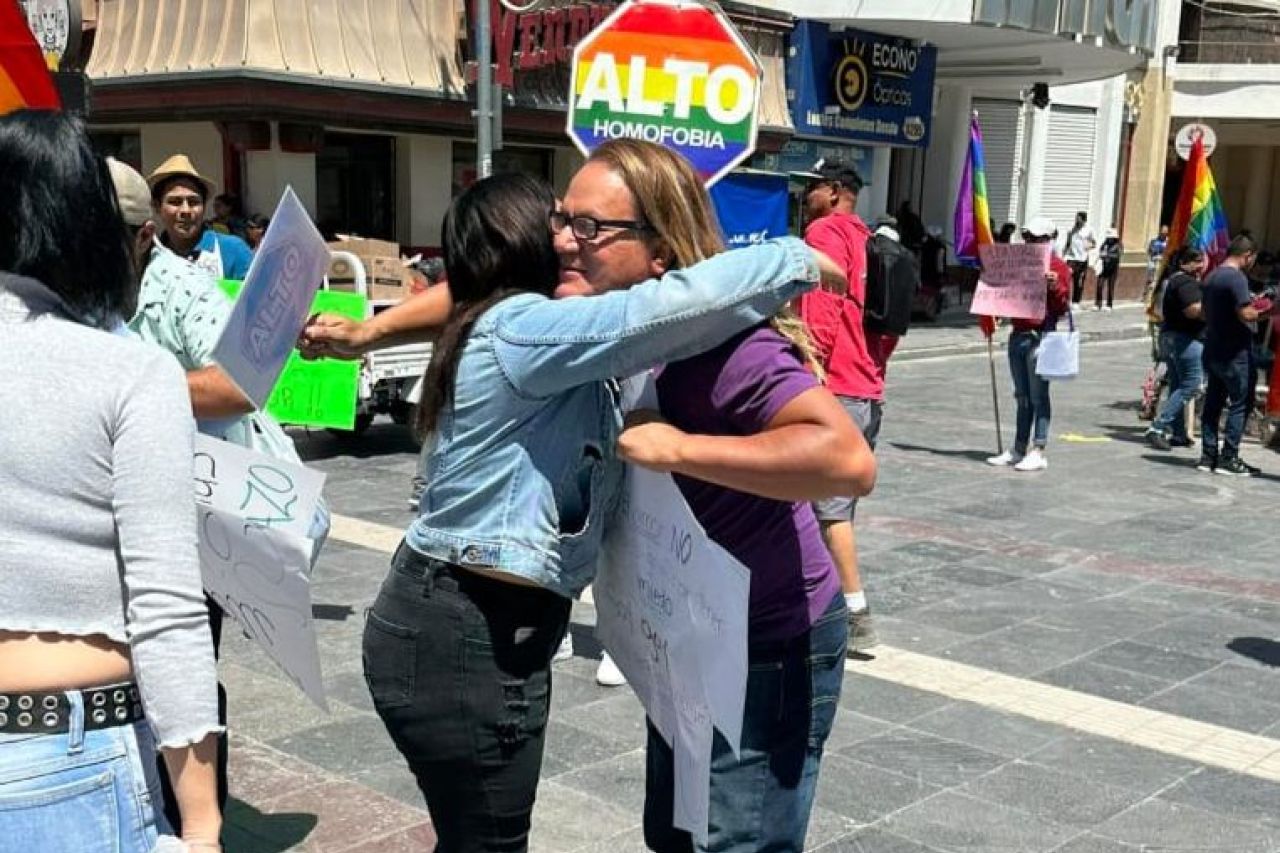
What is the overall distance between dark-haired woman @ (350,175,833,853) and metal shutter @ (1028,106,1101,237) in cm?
2570

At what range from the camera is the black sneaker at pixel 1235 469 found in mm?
10909

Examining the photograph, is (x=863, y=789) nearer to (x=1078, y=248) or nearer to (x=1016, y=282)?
Answer: (x=1016, y=282)

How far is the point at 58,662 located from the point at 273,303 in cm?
91

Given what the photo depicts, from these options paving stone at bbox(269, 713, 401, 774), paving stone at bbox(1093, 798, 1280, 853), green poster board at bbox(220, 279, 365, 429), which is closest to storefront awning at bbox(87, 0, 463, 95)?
green poster board at bbox(220, 279, 365, 429)

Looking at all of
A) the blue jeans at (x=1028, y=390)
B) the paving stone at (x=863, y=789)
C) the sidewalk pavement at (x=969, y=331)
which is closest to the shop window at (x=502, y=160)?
the sidewalk pavement at (x=969, y=331)

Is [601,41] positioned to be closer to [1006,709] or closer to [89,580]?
[1006,709]

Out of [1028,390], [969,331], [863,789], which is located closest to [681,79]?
[863,789]

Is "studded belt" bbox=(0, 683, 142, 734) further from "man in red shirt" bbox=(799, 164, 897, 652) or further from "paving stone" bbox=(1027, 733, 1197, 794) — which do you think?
"man in red shirt" bbox=(799, 164, 897, 652)

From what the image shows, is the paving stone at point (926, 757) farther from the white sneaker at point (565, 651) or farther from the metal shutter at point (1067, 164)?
the metal shutter at point (1067, 164)

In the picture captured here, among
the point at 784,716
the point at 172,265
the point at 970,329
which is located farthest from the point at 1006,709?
the point at 970,329

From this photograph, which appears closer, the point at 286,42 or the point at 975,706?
the point at 975,706

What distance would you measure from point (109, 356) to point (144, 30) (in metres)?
14.5

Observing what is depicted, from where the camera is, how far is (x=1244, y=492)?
33.3 ft

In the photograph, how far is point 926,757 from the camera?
4.62 metres
